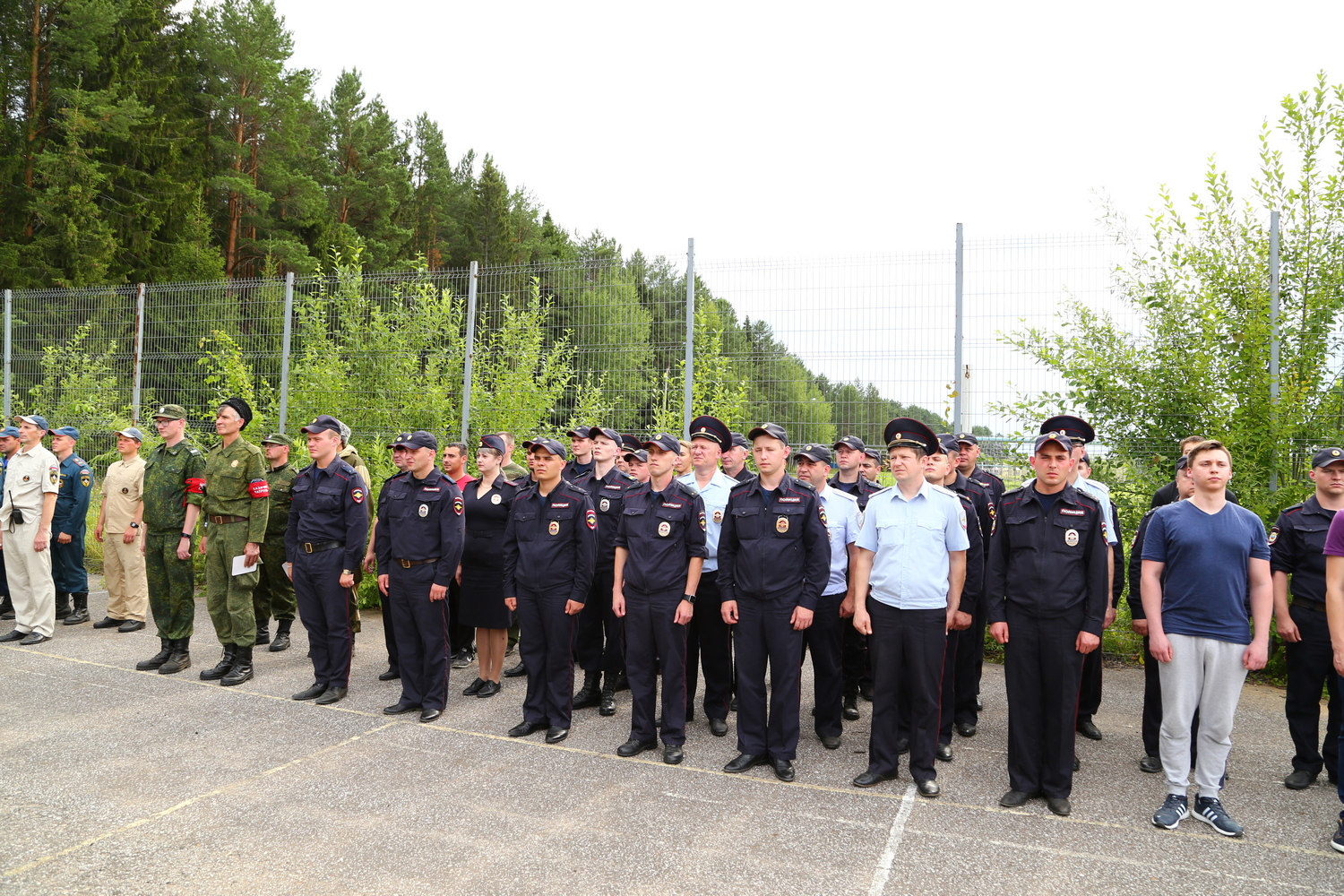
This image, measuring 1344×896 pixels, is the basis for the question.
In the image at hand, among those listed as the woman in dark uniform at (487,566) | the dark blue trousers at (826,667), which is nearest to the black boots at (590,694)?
the woman in dark uniform at (487,566)

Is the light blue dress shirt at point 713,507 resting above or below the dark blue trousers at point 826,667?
above

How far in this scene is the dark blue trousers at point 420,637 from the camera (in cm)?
607

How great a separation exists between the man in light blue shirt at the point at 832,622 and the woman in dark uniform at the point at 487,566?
2.38 meters

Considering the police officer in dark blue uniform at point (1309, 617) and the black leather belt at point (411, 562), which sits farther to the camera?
the black leather belt at point (411, 562)

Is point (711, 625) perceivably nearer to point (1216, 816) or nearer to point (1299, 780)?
point (1216, 816)

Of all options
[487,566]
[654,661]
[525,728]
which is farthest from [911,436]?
[487,566]

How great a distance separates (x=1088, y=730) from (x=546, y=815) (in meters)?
3.70

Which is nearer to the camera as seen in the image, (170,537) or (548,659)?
(548,659)

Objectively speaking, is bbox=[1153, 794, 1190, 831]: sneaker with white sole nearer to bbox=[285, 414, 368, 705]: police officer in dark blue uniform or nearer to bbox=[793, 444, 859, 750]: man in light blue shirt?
bbox=[793, 444, 859, 750]: man in light blue shirt

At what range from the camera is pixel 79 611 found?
893 centimetres

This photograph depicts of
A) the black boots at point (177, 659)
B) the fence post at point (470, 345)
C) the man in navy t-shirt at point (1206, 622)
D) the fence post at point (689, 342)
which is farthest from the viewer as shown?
the fence post at point (470, 345)

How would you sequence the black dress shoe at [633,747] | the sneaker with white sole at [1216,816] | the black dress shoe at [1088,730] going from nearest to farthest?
the sneaker with white sole at [1216,816]
the black dress shoe at [633,747]
the black dress shoe at [1088,730]

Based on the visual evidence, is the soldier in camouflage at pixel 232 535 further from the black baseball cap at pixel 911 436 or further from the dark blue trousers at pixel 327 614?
the black baseball cap at pixel 911 436

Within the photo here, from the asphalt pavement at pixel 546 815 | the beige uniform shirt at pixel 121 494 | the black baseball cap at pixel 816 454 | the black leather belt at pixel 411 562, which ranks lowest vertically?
the asphalt pavement at pixel 546 815
